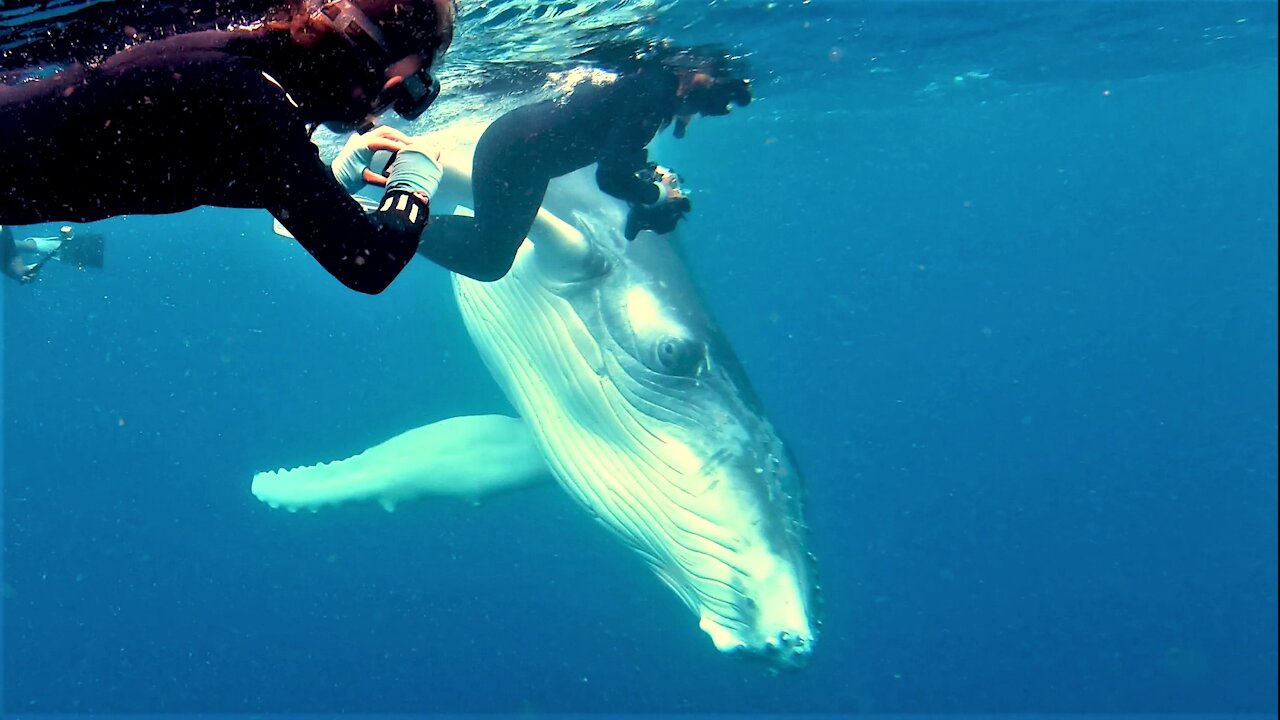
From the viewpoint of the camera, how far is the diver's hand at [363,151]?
3.59 meters

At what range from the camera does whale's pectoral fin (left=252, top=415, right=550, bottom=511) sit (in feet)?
29.5

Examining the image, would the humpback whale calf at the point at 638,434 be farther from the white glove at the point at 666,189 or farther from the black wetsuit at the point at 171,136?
the black wetsuit at the point at 171,136

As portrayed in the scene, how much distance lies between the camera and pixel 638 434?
7.62m

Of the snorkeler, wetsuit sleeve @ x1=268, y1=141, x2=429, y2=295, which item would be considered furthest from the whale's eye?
the snorkeler

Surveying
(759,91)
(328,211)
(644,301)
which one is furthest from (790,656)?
(759,91)

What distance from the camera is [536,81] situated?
35.0 ft

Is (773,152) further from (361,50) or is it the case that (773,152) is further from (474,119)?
(361,50)

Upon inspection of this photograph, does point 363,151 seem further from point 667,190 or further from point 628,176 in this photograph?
point 667,190

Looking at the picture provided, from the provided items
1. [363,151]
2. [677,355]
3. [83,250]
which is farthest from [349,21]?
[83,250]

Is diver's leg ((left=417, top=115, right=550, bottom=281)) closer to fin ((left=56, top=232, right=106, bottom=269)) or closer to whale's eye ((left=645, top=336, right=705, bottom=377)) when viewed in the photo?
whale's eye ((left=645, top=336, right=705, bottom=377))

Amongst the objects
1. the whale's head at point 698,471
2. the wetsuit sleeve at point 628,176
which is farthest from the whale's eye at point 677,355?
the wetsuit sleeve at point 628,176

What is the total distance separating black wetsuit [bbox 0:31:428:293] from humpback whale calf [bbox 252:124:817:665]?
4646 mm

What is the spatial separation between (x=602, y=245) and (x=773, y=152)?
35133 mm

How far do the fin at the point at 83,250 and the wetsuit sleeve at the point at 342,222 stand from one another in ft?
43.2
